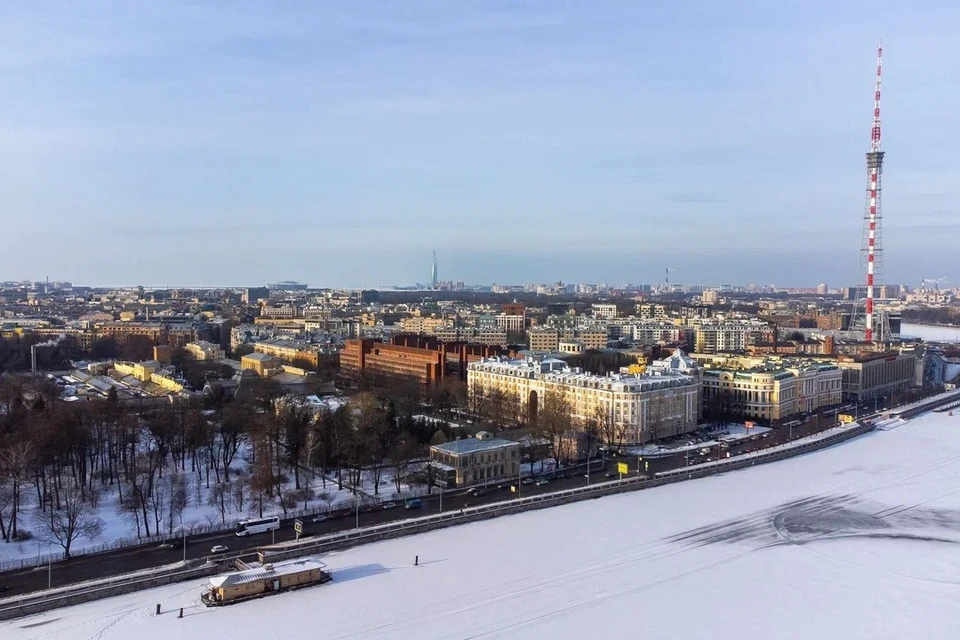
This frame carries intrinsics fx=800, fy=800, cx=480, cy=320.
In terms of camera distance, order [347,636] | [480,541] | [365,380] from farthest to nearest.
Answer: [365,380]
[480,541]
[347,636]

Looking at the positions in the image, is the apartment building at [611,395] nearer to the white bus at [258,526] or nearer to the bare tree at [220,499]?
the bare tree at [220,499]

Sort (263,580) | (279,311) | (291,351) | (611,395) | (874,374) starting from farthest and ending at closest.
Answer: (279,311)
(291,351)
(874,374)
(611,395)
(263,580)

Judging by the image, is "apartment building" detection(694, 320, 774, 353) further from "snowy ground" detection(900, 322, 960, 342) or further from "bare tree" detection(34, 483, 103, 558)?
"bare tree" detection(34, 483, 103, 558)

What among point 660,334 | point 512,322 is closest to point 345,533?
point 660,334

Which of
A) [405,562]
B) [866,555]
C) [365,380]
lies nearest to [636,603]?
[405,562]

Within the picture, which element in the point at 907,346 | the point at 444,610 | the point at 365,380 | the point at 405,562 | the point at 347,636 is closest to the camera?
the point at 347,636

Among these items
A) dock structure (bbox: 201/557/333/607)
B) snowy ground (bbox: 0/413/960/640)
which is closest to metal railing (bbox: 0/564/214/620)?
snowy ground (bbox: 0/413/960/640)

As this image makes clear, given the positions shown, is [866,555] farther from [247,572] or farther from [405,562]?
[247,572]

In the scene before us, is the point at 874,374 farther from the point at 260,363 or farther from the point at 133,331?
the point at 133,331
